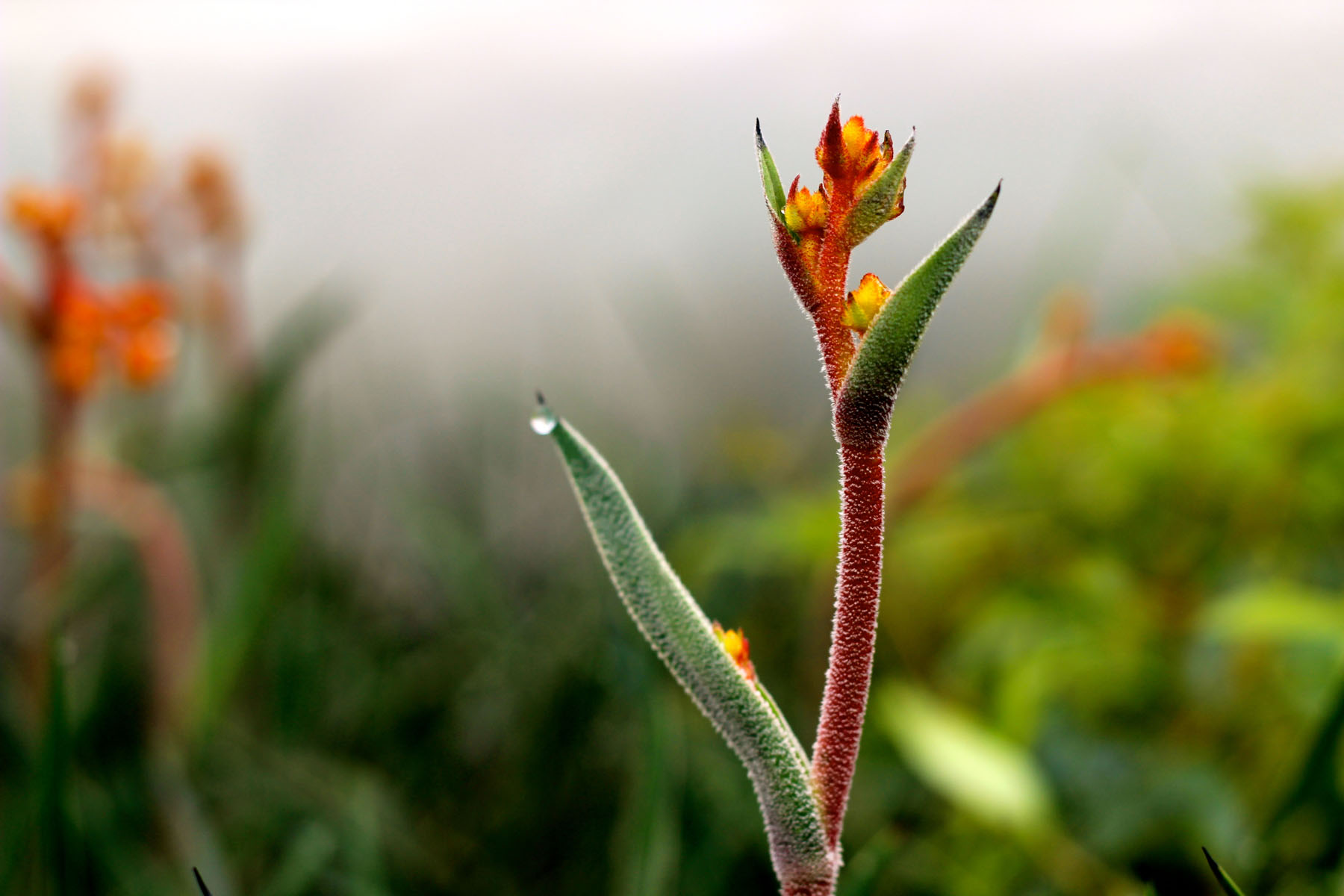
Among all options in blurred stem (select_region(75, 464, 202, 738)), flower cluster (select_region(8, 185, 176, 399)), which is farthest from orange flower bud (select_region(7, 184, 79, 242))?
blurred stem (select_region(75, 464, 202, 738))

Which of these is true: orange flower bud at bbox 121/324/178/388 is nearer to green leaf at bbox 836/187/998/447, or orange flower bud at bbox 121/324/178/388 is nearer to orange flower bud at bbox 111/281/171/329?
orange flower bud at bbox 111/281/171/329

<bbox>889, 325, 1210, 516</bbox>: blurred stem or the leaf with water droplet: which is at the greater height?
the leaf with water droplet

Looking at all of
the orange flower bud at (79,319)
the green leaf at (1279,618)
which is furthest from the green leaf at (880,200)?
the orange flower bud at (79,319)

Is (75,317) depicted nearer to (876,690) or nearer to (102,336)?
(102,336)

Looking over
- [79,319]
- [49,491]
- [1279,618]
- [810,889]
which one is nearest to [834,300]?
[810,889]

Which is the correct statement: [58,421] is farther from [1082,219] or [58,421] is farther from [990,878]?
[1082,219]

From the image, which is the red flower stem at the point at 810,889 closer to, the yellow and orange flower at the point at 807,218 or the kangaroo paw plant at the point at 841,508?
the kangaroo paw plant at the point at 841,508

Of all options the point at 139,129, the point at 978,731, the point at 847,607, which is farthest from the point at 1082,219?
the point at 847,607
